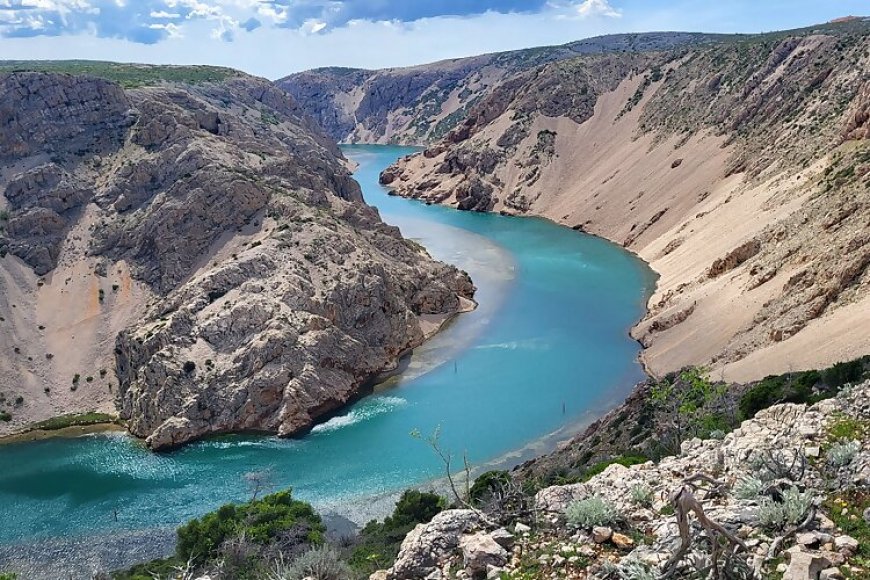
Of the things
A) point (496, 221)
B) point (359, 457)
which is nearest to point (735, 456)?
point (359, 457)

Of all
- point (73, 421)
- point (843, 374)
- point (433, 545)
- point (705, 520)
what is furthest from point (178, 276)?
point (705, 520)

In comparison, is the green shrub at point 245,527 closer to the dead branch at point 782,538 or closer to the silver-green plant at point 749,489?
the silver-green plant at point 749,489

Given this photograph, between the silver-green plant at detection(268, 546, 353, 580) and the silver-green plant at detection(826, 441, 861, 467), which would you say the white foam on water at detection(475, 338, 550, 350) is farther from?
the silver-green plant at detection(826, 441, 861, 467)

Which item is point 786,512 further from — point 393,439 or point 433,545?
point 393,439

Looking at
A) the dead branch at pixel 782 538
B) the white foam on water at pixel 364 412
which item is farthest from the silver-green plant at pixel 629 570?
the white foam on water at pixel 364 412

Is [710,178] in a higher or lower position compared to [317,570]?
higher

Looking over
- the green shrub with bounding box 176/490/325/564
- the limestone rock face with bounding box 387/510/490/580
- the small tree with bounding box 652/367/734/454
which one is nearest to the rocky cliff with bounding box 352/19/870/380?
the small tree with bounding box 652/367/734/454
